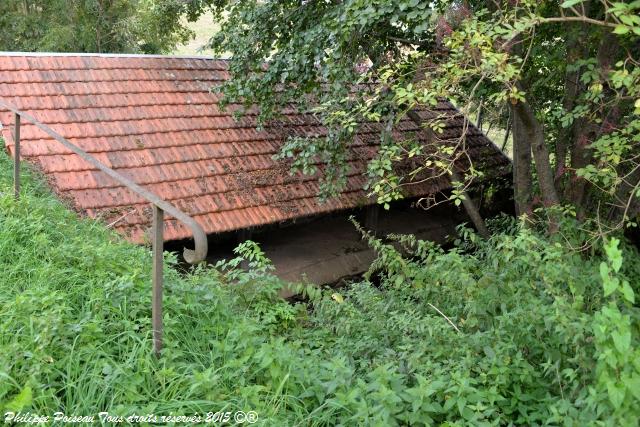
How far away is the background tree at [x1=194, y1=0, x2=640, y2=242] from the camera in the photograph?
515 cm

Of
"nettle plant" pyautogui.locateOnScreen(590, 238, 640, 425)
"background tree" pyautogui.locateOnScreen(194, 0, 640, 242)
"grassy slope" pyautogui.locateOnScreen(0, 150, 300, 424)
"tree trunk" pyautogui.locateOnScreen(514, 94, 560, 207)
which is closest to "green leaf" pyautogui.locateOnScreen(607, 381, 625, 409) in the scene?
"nettle plant" pyautogui.locateOnScreen(590, 238, 640, 425)

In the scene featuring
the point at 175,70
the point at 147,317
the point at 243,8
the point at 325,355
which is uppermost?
the point at 243,8

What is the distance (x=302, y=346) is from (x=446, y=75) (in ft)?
8.81

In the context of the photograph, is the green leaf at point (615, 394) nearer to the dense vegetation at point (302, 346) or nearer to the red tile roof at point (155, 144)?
the dense vegetation at point (302, 346)

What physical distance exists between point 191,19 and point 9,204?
5.49 m

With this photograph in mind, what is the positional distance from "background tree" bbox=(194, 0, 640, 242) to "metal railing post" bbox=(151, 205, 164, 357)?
2.94m

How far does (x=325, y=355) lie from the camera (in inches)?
146

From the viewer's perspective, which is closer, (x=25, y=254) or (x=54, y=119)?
(x=25, y=254)

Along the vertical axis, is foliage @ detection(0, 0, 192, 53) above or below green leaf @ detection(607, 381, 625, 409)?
above

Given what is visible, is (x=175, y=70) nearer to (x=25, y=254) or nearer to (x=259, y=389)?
(x=25, y=254)

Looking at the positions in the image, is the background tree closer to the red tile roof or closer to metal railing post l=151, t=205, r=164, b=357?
the red tile roof

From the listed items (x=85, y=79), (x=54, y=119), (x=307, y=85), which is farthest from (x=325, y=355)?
(x=85, y=79)

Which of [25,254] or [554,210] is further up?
[25,254]

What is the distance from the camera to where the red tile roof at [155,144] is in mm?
6414
